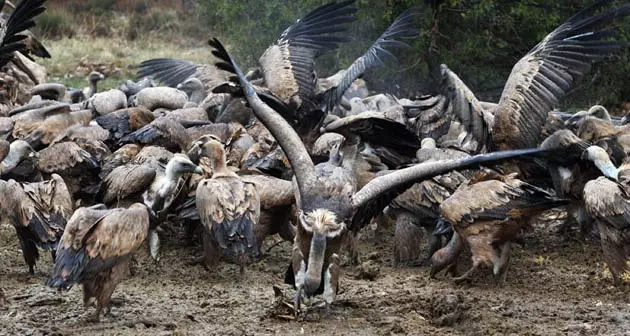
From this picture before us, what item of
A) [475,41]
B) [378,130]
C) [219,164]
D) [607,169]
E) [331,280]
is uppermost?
[475,41]

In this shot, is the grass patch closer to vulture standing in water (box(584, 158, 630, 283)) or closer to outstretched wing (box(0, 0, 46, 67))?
outstretched wing (box(0, 0, 46, 67))

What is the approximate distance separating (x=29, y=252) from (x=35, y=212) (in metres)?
0.34

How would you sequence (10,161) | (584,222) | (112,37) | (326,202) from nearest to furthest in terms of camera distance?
(326,202), (10,161), (584,222), (112,37)

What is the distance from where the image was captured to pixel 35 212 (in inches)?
271

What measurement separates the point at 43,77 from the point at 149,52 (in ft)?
23.6

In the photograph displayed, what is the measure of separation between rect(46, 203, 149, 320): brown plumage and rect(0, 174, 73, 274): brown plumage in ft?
2.97

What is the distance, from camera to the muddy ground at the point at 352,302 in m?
5.85

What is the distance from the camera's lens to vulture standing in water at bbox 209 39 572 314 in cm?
578

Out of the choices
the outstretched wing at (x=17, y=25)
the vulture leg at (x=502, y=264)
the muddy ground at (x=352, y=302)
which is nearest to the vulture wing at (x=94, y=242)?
the muddy ground at (x=352, y=302)

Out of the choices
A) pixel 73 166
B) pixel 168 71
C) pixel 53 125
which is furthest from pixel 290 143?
pixel 168 71

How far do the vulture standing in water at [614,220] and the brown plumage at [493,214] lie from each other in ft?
0.90

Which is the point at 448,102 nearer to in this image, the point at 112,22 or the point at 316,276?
the point at 316,276

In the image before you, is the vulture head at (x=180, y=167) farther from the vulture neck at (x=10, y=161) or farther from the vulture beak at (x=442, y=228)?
the vulture beak at (x=442, y=228)

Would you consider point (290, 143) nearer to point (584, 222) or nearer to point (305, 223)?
point (305, 223)
